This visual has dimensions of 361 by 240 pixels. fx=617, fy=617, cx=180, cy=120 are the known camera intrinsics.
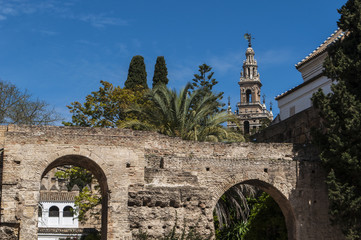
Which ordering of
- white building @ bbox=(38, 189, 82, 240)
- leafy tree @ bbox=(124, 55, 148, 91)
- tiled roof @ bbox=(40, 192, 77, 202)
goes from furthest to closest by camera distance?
tiled roof @ bbox=(40, 192, 77, 202) → white building @ bbox=(38, 189, 82, 240) → leafy tree @ bbox=(124, 55, 148, 91)

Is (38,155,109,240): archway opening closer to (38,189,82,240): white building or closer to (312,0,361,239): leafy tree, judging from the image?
(38,189,82,240): white building

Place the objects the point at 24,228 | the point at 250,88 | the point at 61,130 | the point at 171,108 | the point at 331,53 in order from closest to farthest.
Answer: the point at 24,228
the point at 61,130
the point at 331,53
the point at 171,108
the point at 250,88

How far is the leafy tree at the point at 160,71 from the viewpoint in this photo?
123ft

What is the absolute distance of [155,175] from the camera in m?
18.8

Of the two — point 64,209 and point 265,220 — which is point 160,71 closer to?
point 265,220

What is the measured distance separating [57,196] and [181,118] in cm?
2924

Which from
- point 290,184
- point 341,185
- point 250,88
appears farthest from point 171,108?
point 250,88

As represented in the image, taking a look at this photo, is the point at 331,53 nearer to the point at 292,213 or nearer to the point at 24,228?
the point at 292,213

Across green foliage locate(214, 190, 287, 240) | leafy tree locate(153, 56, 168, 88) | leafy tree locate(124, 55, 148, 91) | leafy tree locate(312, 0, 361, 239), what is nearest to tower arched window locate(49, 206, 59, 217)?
leafy tree locate(124, 55, 148, 91)

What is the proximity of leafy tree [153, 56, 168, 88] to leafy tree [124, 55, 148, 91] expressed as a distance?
0.68 m

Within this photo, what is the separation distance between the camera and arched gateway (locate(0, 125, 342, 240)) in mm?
17922

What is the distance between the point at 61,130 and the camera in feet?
61.4

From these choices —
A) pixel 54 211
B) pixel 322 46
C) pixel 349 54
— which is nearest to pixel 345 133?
pixel 349 54

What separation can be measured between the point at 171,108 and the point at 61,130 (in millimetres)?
7195
